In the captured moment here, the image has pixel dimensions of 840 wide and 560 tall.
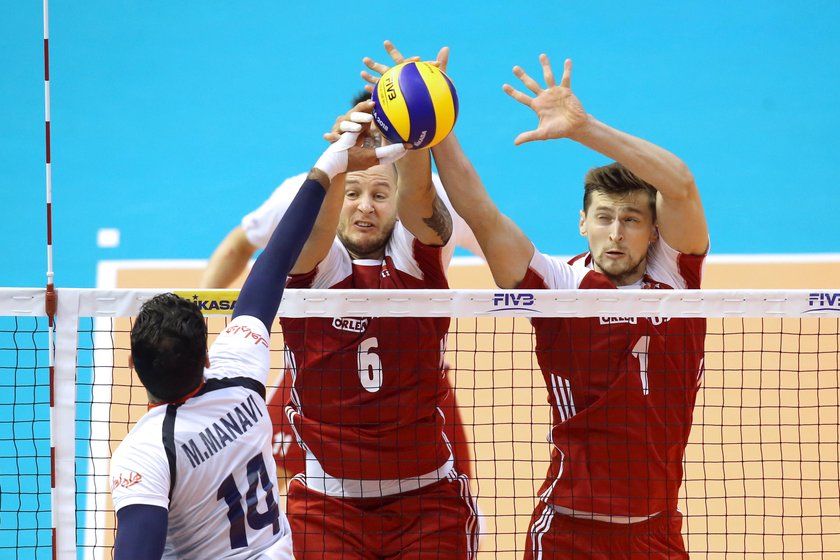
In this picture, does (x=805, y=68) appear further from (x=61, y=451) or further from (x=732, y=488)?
(x=61, y=451)

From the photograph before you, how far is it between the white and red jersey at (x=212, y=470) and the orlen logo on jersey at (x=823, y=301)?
2779mm

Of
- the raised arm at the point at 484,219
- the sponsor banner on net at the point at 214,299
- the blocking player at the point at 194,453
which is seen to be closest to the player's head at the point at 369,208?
the raised arm at the point at 484,219

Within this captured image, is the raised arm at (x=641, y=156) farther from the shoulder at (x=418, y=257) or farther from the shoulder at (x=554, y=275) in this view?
the shoulder at (x=418, y=257)

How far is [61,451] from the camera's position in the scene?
4723 mm

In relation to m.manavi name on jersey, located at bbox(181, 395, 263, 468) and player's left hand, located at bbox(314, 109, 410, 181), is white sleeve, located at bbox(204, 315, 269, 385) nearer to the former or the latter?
m.manavi name on jersey, located at bbox(181, 395, 263, 468)

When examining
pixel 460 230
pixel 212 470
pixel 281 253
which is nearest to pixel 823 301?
pixel 460 230

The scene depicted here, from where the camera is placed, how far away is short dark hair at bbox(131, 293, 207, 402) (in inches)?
141

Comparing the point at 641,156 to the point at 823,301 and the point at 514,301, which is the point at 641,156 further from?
the point at 823,301

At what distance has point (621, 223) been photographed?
5156mm

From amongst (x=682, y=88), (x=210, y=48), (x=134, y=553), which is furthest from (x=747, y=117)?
(x=134, y=553)

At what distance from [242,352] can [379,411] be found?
1.22 metres

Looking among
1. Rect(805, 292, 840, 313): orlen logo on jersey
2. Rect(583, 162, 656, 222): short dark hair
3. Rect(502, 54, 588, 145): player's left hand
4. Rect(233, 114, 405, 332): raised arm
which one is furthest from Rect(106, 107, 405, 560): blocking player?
Rect(805, 292, 840, 313): orlen logo on jersey

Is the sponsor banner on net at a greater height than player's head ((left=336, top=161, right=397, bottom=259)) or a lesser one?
lesser

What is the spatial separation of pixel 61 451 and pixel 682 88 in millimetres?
9669
